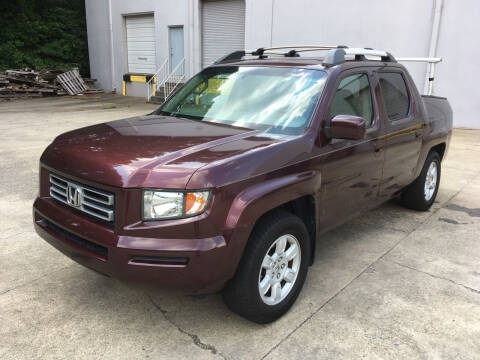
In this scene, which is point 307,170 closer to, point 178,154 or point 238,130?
point 238,130

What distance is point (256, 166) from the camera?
→ 2723 mm

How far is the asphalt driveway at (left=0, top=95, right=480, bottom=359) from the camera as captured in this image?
107 inches

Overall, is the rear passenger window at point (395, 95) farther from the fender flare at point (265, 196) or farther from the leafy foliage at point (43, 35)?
the leafy foliage at point (43, 35)

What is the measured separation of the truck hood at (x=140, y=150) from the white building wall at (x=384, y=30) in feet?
32.5

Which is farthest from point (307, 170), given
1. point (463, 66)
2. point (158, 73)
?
point (158, 73)

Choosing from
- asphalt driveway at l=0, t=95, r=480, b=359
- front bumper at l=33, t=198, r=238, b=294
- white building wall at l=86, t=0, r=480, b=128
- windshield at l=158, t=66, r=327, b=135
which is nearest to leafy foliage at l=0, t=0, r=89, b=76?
white building wall at l=86, t=0, r=480, b=128

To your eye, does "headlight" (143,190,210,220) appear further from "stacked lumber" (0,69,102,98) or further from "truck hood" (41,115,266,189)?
"stacked lumber" (0,69,102,98)

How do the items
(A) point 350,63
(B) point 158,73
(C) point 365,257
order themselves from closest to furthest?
(A) point 350,63
(C) point 365,257
(B) point 158,73

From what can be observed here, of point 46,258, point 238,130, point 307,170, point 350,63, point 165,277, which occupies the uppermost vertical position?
point 350,63

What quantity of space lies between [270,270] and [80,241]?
1.24 m

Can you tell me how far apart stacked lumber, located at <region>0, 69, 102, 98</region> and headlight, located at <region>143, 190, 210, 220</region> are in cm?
1829

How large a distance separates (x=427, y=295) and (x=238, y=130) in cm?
195

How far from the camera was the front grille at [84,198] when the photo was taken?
258cm

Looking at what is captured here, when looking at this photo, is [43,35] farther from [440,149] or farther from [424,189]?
[424,189]
